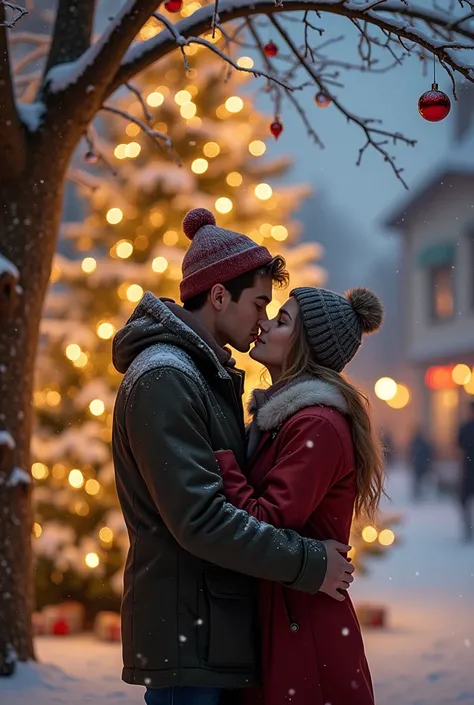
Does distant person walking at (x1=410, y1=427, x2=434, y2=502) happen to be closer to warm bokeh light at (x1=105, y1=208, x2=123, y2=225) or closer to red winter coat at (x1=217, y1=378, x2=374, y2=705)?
warm bokeh light at (x1=105, y1=208, x2=123, y2=225)

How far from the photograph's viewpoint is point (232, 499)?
2.84m

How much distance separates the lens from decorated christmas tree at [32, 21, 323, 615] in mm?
7980

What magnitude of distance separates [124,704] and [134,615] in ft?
8.66

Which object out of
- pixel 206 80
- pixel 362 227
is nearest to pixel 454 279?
pixel 206 80

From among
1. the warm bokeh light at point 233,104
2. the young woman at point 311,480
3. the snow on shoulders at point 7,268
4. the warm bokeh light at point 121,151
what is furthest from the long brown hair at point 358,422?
the warm bokeh light at point 233,104

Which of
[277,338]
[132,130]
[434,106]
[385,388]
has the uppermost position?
[132,130]

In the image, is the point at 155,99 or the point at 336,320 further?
the point at 155,99

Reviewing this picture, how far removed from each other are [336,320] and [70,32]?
316 centimetres

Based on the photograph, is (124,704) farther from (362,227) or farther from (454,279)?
(362,227)

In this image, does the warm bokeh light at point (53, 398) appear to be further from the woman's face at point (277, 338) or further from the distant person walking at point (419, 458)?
the distant person walking at point (419, 458)

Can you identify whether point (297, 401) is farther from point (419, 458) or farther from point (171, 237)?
point (419, 458)

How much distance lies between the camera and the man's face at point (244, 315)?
A: 126 inches

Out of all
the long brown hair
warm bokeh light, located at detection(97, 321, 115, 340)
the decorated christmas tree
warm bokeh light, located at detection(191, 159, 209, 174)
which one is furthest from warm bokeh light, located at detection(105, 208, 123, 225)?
the long brown hair

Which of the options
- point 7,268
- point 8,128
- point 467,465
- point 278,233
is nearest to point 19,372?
point 7,268
